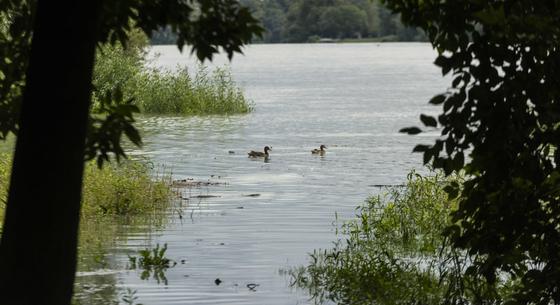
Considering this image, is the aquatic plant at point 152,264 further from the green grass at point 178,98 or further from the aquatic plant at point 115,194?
the green grass at point 178,98

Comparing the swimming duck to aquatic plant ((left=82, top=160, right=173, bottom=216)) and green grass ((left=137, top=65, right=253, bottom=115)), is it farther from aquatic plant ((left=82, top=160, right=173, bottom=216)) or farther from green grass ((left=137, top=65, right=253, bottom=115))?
aquatic plant ((left=82, top=160, right=173, bottom=216))

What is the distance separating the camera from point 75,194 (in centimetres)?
711

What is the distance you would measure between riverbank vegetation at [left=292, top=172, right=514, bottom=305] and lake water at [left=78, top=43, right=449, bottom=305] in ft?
1.72

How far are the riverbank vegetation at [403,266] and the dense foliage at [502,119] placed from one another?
0.97m

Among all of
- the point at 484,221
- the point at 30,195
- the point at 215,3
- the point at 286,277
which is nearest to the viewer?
the point at 30,195

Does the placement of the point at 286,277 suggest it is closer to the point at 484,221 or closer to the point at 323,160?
the point at 484,221

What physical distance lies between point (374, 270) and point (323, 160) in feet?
73.7

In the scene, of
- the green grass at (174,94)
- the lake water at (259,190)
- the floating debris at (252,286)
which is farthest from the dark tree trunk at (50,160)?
the green grass at (174,94)

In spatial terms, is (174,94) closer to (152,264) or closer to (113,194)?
(113,194)

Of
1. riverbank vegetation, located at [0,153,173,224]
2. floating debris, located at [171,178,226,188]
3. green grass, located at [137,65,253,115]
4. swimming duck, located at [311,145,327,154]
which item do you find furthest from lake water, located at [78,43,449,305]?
green grass, located at [137,65,253,115]

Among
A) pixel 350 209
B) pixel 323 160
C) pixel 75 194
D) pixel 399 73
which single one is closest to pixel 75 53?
pixel 75 194

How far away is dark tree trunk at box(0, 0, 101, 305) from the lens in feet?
23.1

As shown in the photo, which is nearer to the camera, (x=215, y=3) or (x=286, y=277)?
(x=215, y=3)

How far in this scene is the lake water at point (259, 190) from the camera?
1565 cm
